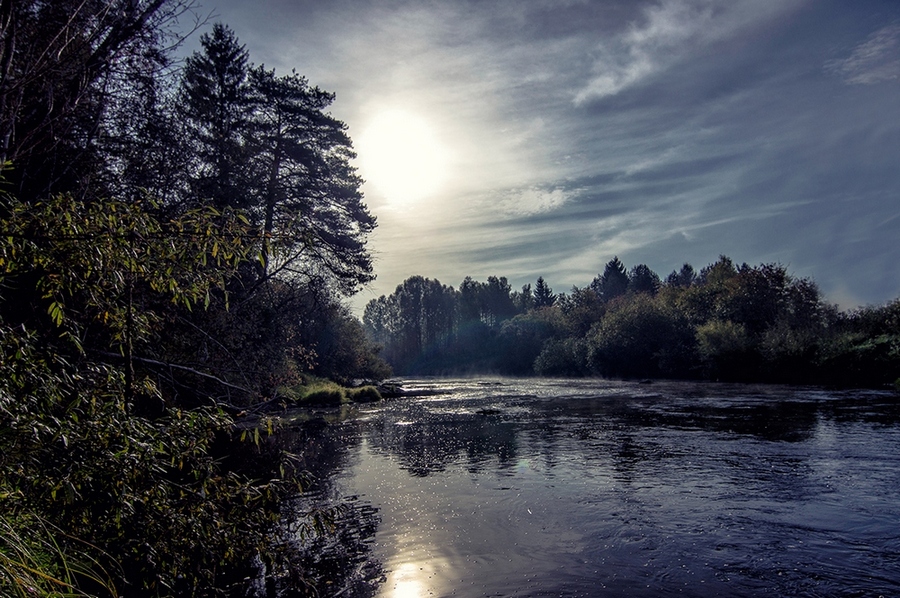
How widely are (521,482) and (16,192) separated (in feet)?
38.0

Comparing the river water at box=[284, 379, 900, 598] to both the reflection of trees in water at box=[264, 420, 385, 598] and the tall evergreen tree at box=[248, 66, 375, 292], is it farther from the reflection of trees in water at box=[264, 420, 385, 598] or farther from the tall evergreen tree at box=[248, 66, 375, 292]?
the tall evergreen tree at box=[248, 66, 375, 292]

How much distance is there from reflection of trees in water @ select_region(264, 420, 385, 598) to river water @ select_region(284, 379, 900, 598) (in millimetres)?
56

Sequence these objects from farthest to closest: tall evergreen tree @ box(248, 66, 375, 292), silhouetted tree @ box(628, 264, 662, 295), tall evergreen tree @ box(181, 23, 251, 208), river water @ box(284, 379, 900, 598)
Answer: silhouetted tree @ box(628, 264, 662, 295), tall evergreen tree @ box(248, 66, 375, 292), tall evergreen tree @ box(181, 23, 251, 208), river water @ box(284, 379, 900, 598)

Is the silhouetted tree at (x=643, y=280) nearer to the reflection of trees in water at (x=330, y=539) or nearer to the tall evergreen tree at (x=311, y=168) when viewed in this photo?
the tall evergreen tree at (x=311, y=168)

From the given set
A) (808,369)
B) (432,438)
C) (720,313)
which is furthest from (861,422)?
(720,313)

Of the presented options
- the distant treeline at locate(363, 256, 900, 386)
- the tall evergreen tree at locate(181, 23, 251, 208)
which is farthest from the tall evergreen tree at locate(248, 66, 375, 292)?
the distant treeline at locate(363, 256, 900, 386)

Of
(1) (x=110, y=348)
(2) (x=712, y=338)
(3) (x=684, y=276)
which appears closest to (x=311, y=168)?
(1) (x=110, y=348)

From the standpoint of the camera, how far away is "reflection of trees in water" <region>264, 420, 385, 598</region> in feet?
21.4

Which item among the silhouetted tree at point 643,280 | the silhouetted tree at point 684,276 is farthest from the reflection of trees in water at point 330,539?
the silhouetted tree at point 684,276

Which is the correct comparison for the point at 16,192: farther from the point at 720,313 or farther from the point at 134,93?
the point at 720,313

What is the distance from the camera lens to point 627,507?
10.4 metres

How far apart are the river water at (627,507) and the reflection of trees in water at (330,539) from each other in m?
0.06

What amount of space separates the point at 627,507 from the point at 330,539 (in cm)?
563

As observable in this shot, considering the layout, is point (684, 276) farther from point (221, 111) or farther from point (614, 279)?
point (221, 111)
